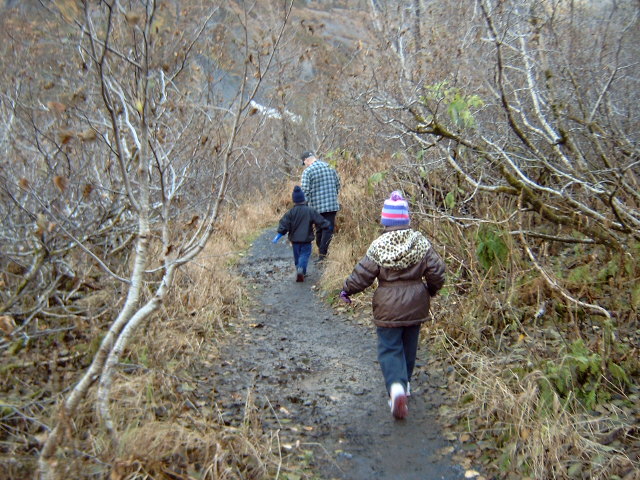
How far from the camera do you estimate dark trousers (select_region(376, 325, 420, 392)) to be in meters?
4.06

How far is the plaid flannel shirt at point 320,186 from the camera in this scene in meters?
8.65

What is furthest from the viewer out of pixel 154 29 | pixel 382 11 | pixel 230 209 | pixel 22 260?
pixel 230 209

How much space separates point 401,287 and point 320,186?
4798 millimetres

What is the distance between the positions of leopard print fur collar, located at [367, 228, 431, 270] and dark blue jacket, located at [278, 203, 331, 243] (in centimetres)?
409

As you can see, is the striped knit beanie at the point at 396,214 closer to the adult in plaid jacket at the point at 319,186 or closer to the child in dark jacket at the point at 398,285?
the child in dark jacket at the point at 398,285

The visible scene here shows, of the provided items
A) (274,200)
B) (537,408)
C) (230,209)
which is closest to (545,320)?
(537,408)

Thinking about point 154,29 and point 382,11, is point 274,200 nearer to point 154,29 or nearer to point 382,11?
point 382,11

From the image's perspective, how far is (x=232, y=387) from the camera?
15.5 ft

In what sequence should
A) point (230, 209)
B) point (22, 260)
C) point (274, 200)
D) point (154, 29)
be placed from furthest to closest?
point (274, 200) < point (230, 209) < point (22, 260) < point (154, 29)

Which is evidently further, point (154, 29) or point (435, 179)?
point (435, 179)

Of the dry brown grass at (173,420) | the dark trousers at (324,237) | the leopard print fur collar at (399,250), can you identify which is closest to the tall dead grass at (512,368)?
the leopard print fur collar at (399,250)

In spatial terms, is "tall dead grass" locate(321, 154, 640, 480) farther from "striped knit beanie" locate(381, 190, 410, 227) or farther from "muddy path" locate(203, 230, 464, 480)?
"striped knit beanie" locate(381, 190, 410, 227)

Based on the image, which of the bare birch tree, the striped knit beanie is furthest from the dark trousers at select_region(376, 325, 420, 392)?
the bare birch tree

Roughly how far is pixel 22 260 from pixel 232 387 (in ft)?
7.08
